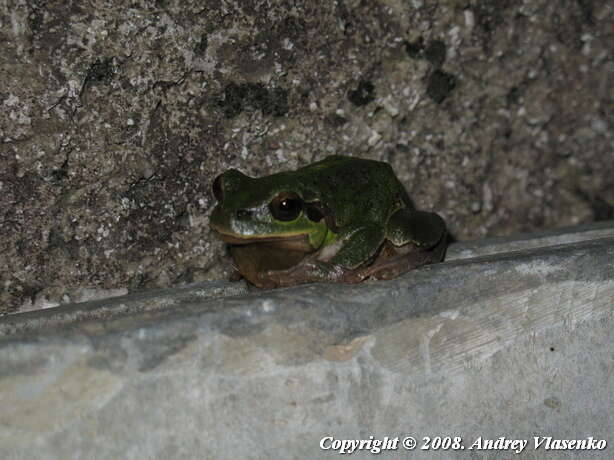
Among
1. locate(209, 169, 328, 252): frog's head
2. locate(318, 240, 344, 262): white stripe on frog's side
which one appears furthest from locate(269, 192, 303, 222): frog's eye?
locate(318, 240, 344, 262): white stripe on frog's side

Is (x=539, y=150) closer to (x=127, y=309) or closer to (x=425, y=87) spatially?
(x=425, y=87)

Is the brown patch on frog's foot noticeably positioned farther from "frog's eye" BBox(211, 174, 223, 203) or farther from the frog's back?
"frog's eye" BBox(211, 174, 223, 203)

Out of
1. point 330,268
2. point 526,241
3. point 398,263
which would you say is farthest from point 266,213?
point 526,241

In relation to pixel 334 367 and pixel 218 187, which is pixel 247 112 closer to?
pixel 218 187

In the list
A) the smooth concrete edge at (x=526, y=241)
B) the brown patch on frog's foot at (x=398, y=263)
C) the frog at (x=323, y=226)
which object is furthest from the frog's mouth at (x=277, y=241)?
the smooth concrete edge at (x=526, y=241)

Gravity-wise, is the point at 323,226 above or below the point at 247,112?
below

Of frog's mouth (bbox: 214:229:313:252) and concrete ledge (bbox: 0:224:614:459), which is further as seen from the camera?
frog's mouth (bbox: 214:229:313:252)
